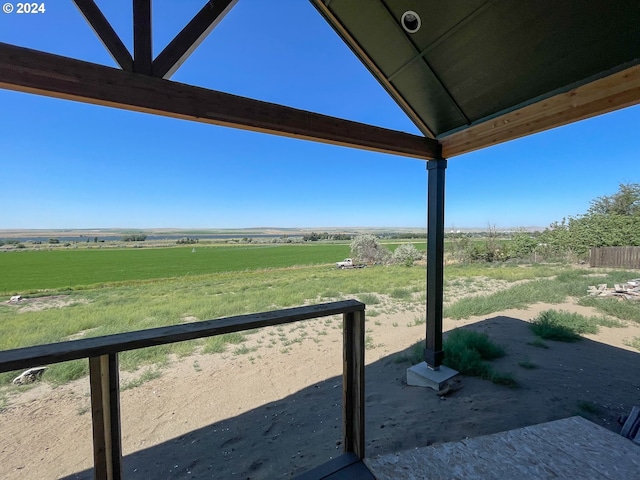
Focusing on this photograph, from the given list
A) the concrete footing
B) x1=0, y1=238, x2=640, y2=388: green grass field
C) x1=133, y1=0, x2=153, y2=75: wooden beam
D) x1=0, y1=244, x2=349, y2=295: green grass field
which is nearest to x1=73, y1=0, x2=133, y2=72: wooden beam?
x1=133, y1=0, x2=153, y2=75: wooden beam

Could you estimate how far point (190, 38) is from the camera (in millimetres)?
1418

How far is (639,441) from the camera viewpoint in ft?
5.09

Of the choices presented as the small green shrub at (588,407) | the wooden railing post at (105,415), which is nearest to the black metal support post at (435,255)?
the small green shrub at (588,407)

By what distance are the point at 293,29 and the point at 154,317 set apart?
6.44 metres

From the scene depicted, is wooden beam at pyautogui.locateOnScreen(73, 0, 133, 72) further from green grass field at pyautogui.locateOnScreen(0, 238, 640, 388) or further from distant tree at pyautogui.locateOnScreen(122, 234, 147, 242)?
distant tree at pyautogui.locateOnScreen(122, 234, 147, 242)

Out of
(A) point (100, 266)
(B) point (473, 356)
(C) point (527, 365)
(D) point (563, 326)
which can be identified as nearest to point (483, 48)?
(B) point (473, 356)

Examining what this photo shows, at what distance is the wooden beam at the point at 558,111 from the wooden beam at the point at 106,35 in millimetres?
2403

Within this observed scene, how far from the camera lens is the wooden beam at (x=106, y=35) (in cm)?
127

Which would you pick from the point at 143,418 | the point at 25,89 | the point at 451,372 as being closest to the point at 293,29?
the point at 25,89

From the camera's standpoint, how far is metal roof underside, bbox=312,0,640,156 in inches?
53.8

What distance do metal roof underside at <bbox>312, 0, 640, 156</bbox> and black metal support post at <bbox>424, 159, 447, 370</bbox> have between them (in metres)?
0.43

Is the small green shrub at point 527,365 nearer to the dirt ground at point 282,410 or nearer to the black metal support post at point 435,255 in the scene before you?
the dirt ground at point 282,410

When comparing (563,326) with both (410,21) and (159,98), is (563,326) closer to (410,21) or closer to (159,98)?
(410,21)

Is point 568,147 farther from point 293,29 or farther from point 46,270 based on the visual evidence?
Answer: point 46,270
